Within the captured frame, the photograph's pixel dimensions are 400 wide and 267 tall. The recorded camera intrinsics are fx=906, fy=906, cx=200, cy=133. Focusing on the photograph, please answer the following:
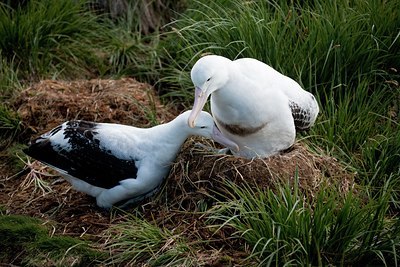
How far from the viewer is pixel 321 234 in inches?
172

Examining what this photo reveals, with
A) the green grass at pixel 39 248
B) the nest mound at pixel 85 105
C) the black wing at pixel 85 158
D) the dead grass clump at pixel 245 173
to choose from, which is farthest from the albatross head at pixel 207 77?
the nest mound at pixel 85 105

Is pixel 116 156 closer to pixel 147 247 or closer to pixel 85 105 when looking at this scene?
pixel 147 247

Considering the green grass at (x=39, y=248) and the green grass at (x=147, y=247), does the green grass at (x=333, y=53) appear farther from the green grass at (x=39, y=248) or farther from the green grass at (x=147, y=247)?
the green grass at (x=39, y=248)

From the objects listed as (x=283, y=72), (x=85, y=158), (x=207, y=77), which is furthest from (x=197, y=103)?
(x=283, y=72)

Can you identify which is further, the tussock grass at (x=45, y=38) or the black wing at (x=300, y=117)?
the tussock grass at (x=45, y=38)

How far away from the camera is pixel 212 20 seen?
6727 millimetres

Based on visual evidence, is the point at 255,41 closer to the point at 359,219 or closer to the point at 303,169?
the point at 303,169

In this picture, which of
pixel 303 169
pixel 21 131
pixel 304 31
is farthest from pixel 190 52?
pixel 303 169

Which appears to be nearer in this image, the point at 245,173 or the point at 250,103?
the point at 250,103

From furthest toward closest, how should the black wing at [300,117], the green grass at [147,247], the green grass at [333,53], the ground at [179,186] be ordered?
the green grass at [333,53]
the black wing at [300,117]
the ground at [179,186]
the green grass at [147,247]

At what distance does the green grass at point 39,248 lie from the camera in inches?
187

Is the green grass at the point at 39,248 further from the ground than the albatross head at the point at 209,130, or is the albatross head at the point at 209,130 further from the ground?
the albatross head at the point at 209,130

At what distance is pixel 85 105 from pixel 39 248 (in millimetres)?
1760

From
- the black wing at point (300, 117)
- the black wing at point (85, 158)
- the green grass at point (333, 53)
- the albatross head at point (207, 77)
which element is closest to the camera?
the albatross head at point (207, 77)
